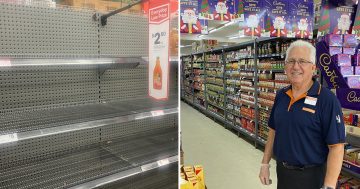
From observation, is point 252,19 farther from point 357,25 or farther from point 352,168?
point 352,168

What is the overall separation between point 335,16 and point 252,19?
1218 millimetres

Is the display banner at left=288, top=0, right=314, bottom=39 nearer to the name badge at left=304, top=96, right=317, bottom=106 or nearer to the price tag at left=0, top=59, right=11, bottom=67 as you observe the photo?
the name badge at left=304, top=96, right=317, bottom=106

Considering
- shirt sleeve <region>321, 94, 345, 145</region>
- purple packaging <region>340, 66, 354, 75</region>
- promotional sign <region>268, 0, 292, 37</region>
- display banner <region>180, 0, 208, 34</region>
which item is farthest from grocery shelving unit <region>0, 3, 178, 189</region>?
promotional sign <region>268, 0, 292, 37</region>

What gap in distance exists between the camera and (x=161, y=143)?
2850 mm

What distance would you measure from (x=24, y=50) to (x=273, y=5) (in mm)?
4007

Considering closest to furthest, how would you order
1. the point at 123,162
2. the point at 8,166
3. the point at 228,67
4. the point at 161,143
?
the point at 8,166 < the point at 123,162 < the point at 161,143 < the point at 228,67

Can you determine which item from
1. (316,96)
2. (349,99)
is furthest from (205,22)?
(316,96)

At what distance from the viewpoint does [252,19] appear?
4.86 meters

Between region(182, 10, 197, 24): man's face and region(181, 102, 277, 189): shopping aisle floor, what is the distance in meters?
2.49

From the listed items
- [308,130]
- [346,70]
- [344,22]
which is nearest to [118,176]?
[308,130]

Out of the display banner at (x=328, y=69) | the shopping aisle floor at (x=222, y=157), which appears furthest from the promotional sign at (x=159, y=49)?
the shopping aisle floor at (x=222, y=157)

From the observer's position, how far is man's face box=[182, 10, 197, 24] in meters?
4.34

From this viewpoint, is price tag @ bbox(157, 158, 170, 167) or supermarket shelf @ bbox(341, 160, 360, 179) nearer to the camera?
price tag @ bbox(157, 158, 170, 167)

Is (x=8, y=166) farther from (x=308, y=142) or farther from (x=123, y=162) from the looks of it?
(x=308, y=142)
